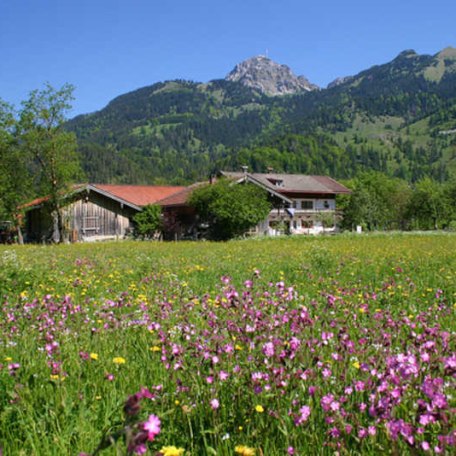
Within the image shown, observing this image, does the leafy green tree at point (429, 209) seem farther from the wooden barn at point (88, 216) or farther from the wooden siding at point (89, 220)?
the wooden siding at point (89, 220)

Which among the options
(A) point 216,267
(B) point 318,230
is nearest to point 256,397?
(A) point 216,267

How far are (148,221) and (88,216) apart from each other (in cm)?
549

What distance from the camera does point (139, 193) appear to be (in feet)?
162

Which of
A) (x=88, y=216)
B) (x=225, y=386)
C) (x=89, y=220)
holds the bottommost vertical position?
(x=225, y=386)

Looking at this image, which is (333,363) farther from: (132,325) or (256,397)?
(132,325)

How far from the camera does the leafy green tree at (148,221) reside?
141 ft

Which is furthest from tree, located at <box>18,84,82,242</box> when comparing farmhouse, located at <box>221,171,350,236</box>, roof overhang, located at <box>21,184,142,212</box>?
farmhouse, located at <box>221,171,350,236</box>

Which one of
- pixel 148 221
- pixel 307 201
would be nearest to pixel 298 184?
pixel 307 201

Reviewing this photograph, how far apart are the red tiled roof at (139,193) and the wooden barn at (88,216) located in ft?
5.61

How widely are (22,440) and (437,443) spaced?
2.27 meters

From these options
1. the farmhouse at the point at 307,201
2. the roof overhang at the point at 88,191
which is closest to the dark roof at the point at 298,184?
the farmhouse at the point at 307,201

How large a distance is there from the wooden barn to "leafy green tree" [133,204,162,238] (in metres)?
0.78

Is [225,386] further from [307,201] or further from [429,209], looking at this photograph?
[429,209]

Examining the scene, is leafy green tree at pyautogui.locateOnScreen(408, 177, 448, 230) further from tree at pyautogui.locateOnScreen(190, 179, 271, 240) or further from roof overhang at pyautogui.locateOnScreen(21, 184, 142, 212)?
roof overhang at pyautogui.locateOnScreen(21, 184, 142, 212)
